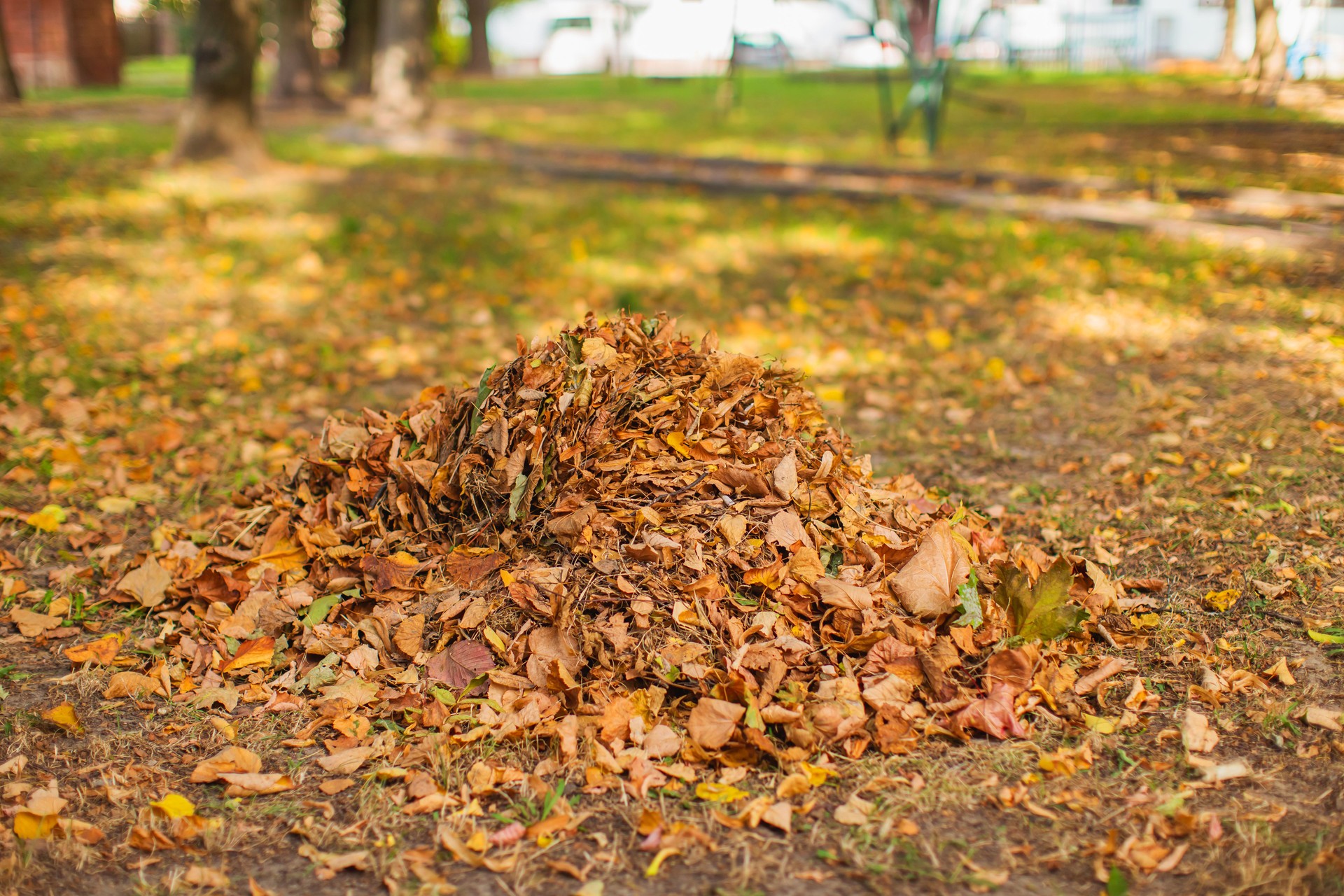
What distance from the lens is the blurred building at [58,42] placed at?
21.3m

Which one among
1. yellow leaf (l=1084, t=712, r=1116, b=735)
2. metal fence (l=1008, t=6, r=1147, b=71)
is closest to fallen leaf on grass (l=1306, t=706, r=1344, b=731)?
yellow leaf (l=1084, t=712, r=1116, b=735)

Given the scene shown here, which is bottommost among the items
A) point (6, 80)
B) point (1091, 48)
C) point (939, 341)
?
point (939, 341)

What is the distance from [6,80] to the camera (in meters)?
14.5

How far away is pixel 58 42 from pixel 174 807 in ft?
78.9

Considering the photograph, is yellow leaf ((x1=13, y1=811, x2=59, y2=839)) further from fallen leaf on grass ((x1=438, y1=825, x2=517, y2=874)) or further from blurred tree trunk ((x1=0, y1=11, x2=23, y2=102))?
blurred tree trunk ((x1=0, y1=11, x2=23, y2=102))

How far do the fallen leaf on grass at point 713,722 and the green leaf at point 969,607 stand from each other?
0.70 meters

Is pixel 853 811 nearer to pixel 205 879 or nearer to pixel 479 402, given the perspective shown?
pixel 205 879

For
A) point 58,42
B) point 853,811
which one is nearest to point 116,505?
point 853,811

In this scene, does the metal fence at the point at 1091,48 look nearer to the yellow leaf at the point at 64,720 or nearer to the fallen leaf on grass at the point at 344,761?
the fallen leaf on grass at the point at 344,761

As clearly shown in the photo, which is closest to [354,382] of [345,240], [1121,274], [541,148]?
[345,240]

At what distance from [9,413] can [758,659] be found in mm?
3770

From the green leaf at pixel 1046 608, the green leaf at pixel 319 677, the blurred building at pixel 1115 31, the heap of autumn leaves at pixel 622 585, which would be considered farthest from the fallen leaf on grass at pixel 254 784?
the blurred building at pixel 1115 31

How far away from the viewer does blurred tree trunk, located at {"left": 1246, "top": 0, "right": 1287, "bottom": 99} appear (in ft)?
51.3

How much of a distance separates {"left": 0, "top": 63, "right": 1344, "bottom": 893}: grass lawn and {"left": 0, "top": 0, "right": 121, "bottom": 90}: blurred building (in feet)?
39.9
